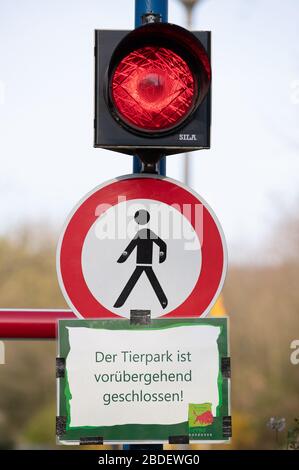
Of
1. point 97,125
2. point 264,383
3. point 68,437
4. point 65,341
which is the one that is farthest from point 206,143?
point 264,383

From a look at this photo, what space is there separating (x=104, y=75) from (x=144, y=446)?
1.34 metres

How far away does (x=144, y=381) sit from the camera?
121 inches

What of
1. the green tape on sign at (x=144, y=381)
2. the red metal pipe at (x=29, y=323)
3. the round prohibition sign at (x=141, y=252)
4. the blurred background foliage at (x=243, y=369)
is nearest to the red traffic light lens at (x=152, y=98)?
the round prohibition sign at (x=141, y=252)

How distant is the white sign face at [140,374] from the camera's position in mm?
A: 3061

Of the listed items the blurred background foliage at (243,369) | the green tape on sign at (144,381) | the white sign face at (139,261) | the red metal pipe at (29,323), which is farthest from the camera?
the blurred background foliage at (243,369)

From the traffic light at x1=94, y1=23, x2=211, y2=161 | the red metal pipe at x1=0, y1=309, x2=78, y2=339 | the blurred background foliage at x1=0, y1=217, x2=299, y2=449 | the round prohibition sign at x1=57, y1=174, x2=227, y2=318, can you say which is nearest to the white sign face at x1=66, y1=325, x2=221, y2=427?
the round prohibition sign at x1=57, y1=174, x2=227, y2=318

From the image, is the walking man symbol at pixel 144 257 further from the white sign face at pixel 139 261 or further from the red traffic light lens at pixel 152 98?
the red traffic light lens at pixel 152 98

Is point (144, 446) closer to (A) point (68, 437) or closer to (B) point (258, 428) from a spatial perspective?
(A) point (68, 437)

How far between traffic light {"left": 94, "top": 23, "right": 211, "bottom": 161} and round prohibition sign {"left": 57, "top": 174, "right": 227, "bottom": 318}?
21 cm

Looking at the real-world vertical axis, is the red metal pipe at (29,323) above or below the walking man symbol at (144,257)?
below

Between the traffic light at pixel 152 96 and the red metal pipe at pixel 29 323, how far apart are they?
1.17 meters

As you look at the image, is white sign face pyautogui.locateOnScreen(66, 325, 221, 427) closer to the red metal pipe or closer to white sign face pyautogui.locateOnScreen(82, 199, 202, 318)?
white sign face pyautogui.locateOnScreen(82, 199, 202, 318)

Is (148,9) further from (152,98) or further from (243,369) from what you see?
(243,369)

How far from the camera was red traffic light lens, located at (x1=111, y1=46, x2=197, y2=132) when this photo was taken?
307cm
